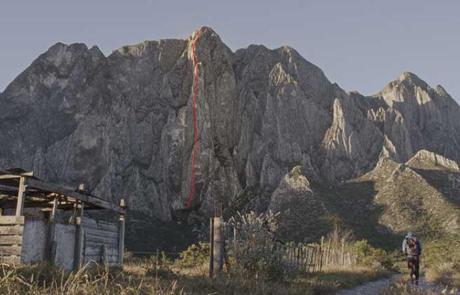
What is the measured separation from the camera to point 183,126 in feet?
328

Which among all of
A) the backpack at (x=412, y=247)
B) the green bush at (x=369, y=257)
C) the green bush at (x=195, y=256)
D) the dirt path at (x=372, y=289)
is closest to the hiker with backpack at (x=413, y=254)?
the backpack at (x=412, y=247)

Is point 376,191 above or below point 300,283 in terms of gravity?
above

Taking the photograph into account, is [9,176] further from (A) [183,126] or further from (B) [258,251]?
(A) [183,126]

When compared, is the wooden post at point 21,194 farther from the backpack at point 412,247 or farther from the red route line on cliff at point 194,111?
the red route line on cliff at point 194,111

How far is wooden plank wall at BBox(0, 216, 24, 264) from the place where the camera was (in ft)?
48.8

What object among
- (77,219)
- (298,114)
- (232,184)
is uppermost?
(298,114)

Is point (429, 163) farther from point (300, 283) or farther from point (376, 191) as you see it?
point (300, 283)

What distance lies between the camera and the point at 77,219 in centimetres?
1812

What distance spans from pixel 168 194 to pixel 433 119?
7495cm

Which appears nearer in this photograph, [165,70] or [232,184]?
[232,184]

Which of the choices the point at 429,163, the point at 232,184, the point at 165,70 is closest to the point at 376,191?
the point at 429,163

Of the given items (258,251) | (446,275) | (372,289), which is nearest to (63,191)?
(258,251)

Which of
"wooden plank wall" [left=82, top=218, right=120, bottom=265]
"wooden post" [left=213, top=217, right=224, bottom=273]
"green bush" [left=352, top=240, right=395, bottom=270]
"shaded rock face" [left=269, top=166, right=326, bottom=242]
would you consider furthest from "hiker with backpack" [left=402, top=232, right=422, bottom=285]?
"shaded rock face" [left=269, top=166, right=326, bottom=242]

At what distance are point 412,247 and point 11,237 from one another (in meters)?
14.1
